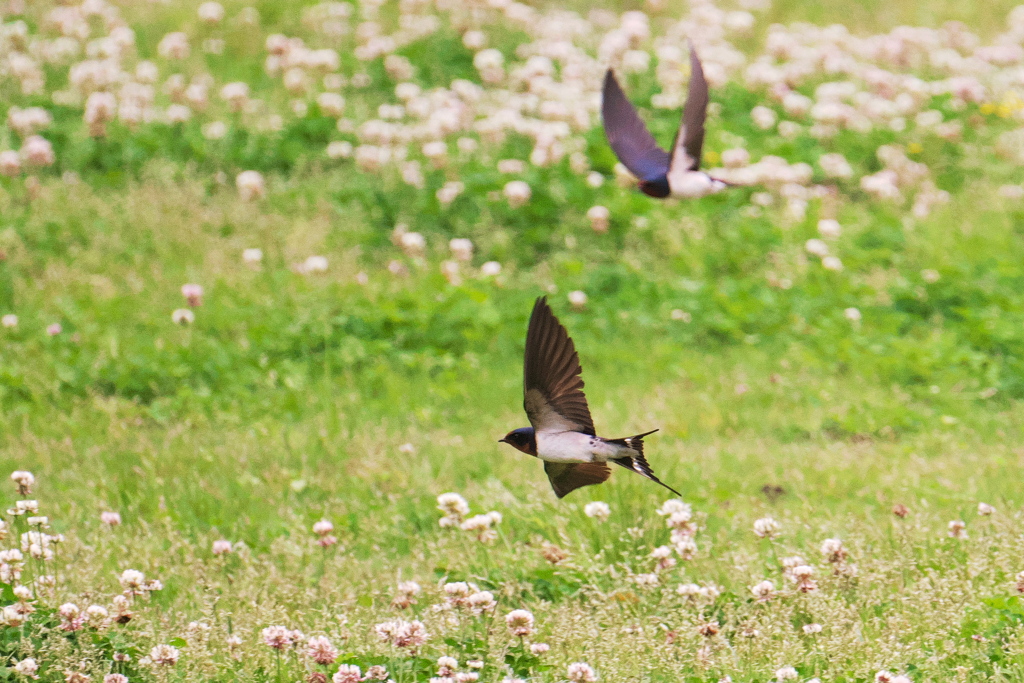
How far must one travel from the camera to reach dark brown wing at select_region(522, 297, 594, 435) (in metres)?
3.19

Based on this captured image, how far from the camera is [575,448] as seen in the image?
11.2 ft

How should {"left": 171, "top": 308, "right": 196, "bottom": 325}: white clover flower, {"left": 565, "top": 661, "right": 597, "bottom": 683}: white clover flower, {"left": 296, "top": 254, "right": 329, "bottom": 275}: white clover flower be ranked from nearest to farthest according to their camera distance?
{"left": 565, "top": 661, "right": 597, "bottom": 683}: white clover flower
{"left": 171, "top": 308, "right": 196, "bottom": 325}: white clover flower
{"left": 296, "top": 254, "right": 329, "bottom": 275}: white clover flower

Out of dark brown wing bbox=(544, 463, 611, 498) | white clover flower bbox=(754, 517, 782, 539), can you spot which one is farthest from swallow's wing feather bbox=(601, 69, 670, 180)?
dark brown wing bbox=(544, 463, 611, 498)

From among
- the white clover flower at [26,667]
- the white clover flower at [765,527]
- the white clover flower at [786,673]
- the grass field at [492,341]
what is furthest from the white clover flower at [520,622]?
the white clover flower at [26,667]

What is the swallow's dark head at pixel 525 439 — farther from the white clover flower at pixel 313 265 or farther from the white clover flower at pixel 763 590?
the white clover flower at pixel 313 265

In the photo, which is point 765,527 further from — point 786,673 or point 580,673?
point 580,673

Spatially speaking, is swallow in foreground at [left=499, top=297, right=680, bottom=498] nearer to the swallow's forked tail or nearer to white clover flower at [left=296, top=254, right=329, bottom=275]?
the swallow's forked tail

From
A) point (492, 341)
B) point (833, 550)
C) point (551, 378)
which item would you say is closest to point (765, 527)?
point (833, 550)

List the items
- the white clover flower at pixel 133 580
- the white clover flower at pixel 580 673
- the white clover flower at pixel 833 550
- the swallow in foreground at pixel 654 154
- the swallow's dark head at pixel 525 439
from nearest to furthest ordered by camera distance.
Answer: the white clover flower at pixel 580 673 → the swallow's dark head at pixel 525 439 → the white clover flower at pixel 133 580 → the white clover flower at pixel 833 550 → the swallow in foreground at pixel 654 154

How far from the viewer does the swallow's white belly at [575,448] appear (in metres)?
3.38

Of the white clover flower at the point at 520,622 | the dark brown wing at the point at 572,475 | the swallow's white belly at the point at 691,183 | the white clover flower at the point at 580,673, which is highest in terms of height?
the swallow's white belly at the point at 691,183

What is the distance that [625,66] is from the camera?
10.6 metres

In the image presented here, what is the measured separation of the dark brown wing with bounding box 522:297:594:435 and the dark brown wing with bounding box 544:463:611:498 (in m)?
0.34

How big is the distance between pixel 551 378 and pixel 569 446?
241 millimetres
